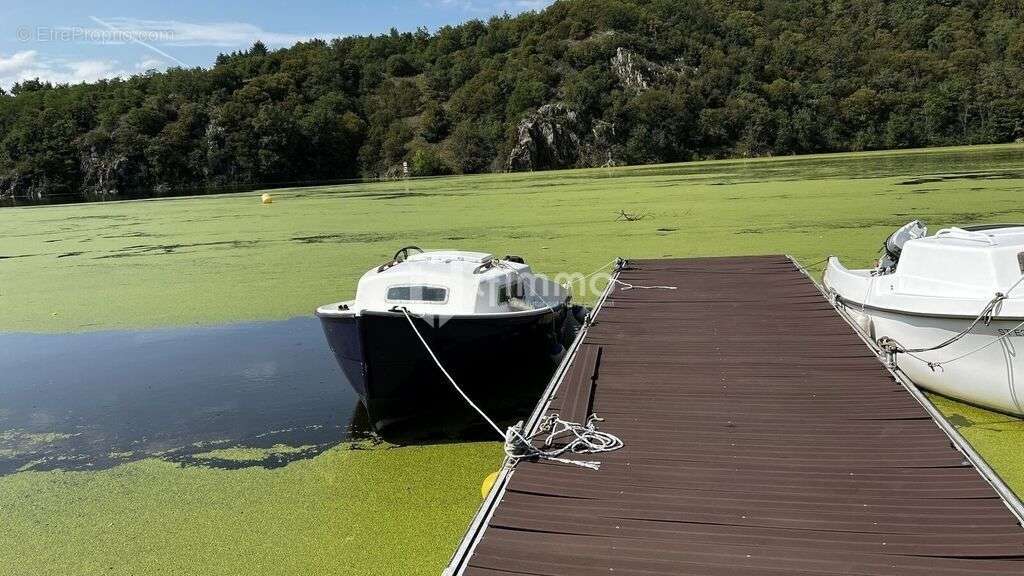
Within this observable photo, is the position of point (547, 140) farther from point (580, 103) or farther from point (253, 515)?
point (253, 515)

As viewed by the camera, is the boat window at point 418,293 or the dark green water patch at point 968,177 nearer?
the boat window at point 418,293

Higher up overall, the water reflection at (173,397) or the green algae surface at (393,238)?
the green algae surface at (393,238)

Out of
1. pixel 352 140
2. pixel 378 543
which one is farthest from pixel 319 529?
pixel 352 140

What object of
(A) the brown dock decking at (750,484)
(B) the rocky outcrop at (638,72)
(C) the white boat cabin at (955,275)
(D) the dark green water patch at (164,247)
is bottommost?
(D) the dark green water patch at (164,247)

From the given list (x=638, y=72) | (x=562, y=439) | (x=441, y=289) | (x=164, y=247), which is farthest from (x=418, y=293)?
(x=638, y=72)

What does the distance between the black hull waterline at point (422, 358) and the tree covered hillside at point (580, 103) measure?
66809 millimetres

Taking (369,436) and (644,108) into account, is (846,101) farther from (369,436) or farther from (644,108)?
(369,436)

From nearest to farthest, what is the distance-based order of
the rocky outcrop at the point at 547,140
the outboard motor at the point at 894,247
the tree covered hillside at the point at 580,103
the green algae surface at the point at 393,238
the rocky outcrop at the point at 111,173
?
1. the outboard motor at the point at 894,247
2. the green algae surface at the point at 393,238
3. the tree covered hillside at the point at 580,103
4. the rocky outcrop at the point at 111,173
5. the rocky outcrop at the point at 547,140

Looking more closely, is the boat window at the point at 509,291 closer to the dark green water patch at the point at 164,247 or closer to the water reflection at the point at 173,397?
the water reflection at the point at 173,397

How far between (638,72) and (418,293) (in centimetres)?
8141

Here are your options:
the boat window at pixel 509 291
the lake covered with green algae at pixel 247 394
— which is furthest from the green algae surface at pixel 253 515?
the boat window at pixel 509 291

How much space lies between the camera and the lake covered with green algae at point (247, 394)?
4.53 metres

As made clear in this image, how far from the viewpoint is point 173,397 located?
287 inches

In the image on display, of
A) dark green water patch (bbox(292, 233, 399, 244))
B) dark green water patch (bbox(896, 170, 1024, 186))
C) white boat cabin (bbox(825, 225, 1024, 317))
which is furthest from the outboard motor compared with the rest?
dark green water patch (bbox(896, 170, 1024, 186))
